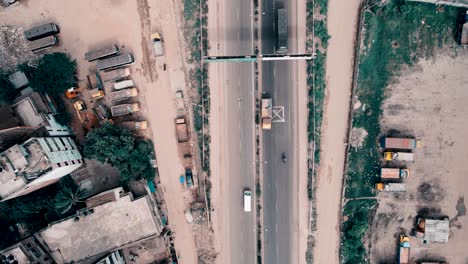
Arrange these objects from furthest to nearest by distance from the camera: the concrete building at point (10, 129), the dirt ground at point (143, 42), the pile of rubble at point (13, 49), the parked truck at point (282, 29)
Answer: the pile of rubble at point (13, 49), the dirt ground at point (143, 42), the parked truck at point (282, 29), the concrete building at point (10, 129)

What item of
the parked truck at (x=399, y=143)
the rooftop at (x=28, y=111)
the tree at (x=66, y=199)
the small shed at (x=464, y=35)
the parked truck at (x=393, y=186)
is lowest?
the parked truck at (x=393, y=186)

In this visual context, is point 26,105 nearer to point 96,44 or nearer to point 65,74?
point 65,74

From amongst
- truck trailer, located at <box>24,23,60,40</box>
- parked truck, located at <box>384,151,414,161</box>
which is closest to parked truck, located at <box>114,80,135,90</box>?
truck trailer, located at <box>24,23,60,40</box>

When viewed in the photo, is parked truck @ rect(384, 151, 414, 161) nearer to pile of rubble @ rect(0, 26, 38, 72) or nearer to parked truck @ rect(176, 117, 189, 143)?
parked truck @ rect(176, 117, 189, 143)

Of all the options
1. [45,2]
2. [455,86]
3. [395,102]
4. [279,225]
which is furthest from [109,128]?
[455,86]

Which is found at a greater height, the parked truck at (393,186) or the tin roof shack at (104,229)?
the parked truck at (393,186)

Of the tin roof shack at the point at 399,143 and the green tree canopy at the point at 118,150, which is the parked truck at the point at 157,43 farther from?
the tin roof shack at the point at 399,143

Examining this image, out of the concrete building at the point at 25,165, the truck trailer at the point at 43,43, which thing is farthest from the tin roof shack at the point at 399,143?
the truck trailer at the point at 43,43
